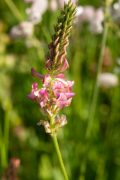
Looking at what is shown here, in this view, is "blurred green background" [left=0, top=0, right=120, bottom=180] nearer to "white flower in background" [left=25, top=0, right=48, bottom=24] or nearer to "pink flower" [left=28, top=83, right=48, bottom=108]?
"white flower in background" [left=25, top=0, right=48, bottom=24]

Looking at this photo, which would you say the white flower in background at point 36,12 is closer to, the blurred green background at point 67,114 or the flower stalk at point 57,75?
the blurred green background at point 67,114

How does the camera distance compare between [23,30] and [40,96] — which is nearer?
[40,96]

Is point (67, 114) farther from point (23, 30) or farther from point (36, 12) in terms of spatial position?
point (36, 12)

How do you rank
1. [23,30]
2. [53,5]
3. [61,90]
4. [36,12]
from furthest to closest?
[53,5], [23,30], [36,12], [61,90]

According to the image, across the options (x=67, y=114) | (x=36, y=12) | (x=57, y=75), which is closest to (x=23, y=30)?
(x=36, y=12)

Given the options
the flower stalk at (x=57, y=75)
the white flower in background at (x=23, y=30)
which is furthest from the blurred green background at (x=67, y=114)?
the flower stalk at (x=57, y=75)

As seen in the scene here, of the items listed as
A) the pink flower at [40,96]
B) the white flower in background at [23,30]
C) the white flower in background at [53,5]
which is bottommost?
the pink flower at [40,96]

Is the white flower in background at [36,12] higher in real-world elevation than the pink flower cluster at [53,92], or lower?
higher
